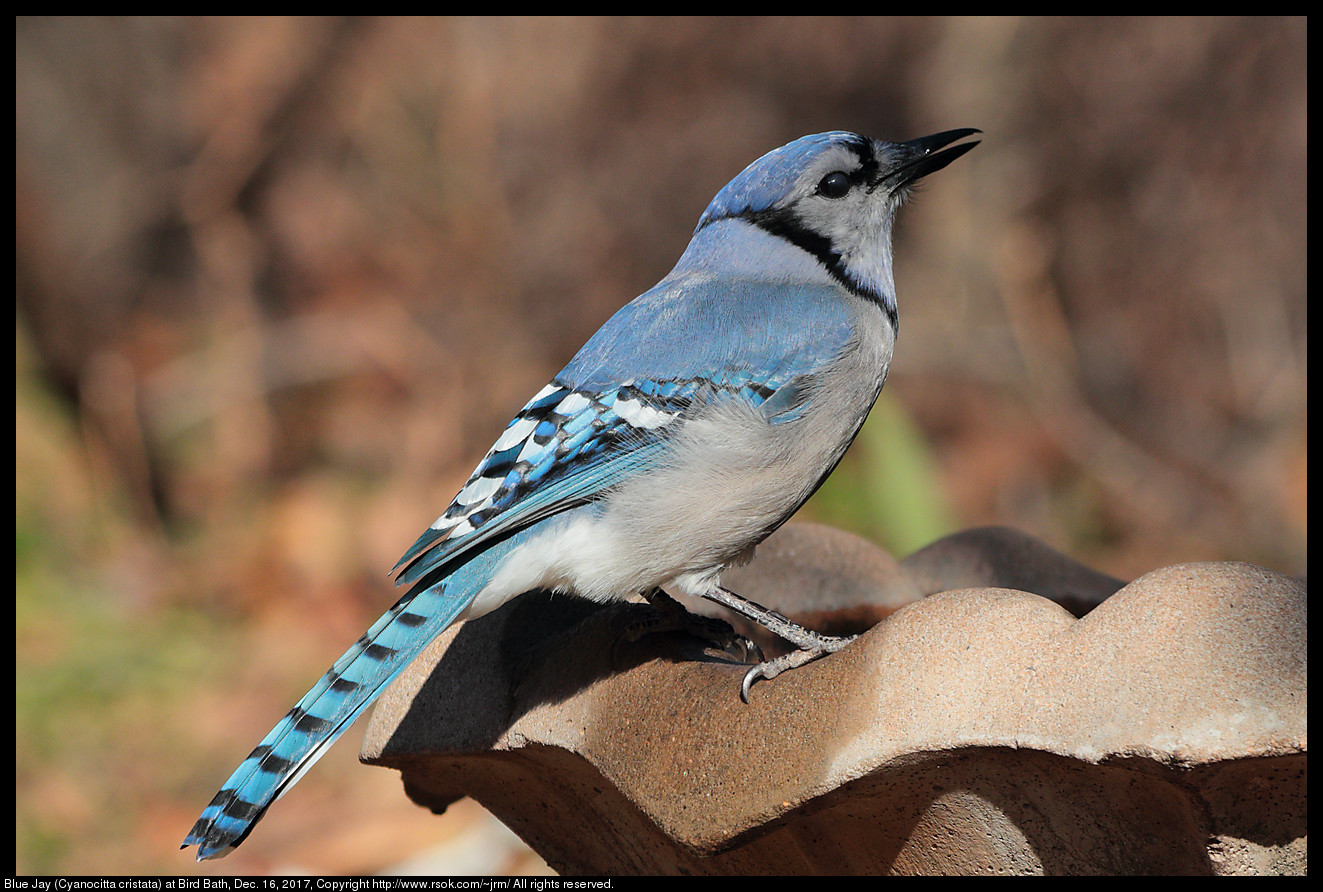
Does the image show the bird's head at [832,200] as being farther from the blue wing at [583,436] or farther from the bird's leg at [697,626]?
the bird's leg at [697,626]

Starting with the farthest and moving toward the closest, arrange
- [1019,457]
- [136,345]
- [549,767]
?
[1019,457]
[136,345]
[549,767]

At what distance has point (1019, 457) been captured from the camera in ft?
18.5

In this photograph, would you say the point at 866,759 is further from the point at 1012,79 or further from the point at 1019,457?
the point at 1012,79

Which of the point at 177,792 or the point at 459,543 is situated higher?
the point at 459,543

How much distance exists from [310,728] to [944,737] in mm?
871

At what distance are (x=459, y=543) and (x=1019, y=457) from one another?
14.4 feet

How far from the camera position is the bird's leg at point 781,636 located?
161cm

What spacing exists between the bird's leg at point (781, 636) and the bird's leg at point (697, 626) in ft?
0.20

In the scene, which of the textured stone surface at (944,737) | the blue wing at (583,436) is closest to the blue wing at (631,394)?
the blue wing at (583,436)

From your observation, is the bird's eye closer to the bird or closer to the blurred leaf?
the bird

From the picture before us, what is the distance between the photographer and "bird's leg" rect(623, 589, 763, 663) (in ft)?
6.37

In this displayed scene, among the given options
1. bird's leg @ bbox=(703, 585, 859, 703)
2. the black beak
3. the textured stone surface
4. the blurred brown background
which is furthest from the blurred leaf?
the textured stone surface

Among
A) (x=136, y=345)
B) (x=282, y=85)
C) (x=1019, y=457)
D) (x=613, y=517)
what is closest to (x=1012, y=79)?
(x=1019, y=457)

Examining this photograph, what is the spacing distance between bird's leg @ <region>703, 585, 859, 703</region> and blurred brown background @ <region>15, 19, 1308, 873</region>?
110 inches
